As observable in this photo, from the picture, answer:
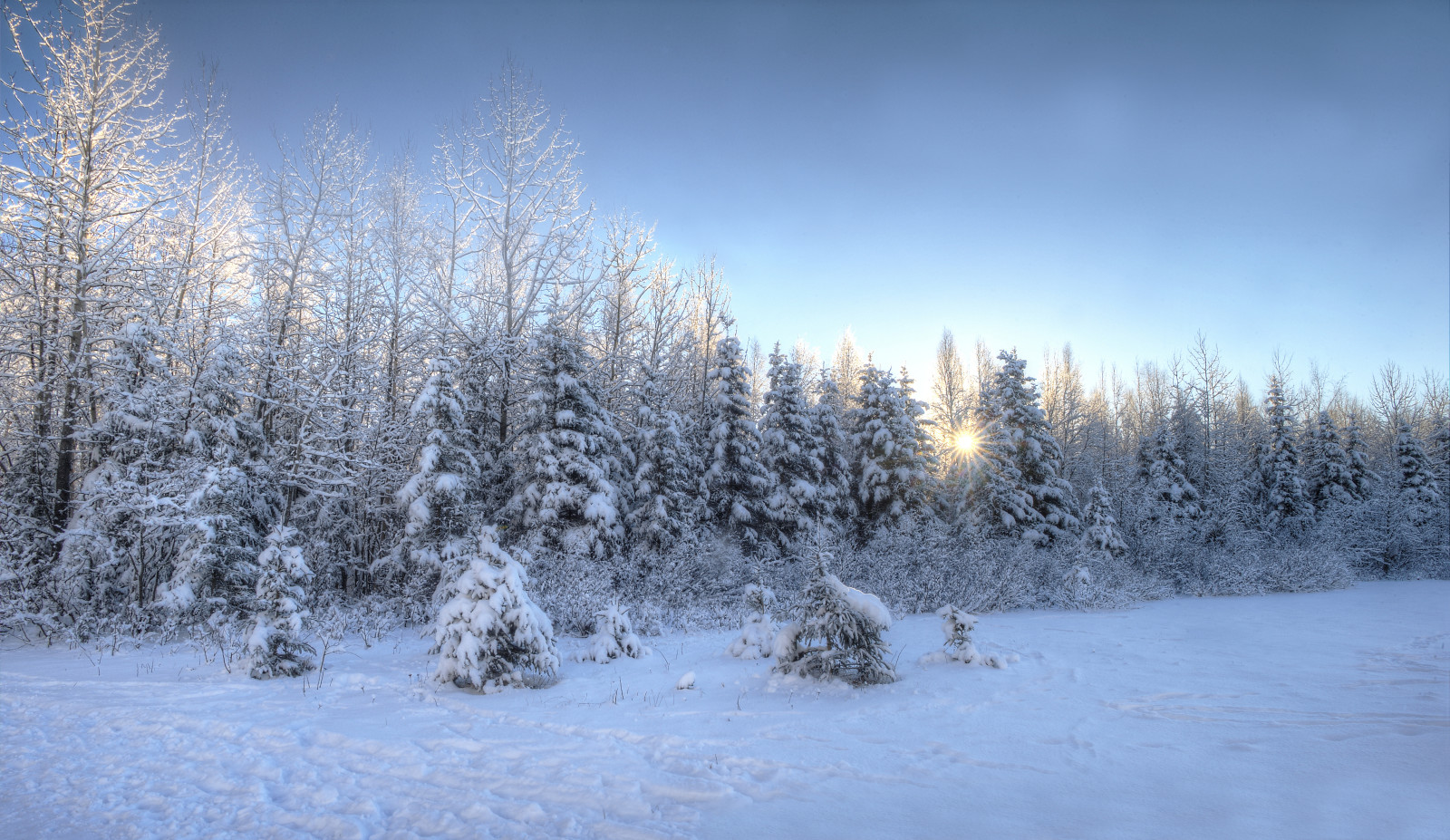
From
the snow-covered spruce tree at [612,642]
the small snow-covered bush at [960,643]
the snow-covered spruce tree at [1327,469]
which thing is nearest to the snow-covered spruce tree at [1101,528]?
the small snow-covered bush at [960,643]

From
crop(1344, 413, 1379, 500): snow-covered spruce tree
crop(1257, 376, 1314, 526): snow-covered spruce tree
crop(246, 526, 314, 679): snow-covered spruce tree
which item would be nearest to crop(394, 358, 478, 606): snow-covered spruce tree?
crop(246, 526, 314, 679): snow-covered spruce tree

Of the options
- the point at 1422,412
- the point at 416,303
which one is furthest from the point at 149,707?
the point at 1422,412

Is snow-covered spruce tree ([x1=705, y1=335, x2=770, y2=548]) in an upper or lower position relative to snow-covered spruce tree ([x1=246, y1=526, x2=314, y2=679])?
upper

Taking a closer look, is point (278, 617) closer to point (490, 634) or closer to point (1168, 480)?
point (490, 634)

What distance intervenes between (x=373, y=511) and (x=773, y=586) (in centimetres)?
1008

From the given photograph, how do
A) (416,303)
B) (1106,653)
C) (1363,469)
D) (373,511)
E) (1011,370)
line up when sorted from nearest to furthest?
1. (1106,653)
2. (373,511)
3. (416,303)
4. (1011,370)
5. (1363,469)

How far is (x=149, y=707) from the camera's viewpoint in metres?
6.38

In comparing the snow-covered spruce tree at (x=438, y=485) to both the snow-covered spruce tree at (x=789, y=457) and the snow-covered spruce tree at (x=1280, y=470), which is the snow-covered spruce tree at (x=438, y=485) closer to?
the snow-covered spruce tree at (x=789, y=457)

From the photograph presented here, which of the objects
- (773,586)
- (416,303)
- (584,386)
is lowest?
(773,586)

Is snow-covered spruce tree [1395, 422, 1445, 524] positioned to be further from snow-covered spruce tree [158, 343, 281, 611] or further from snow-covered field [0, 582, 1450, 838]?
snow-covered spruce tree [158, 343, 281, 611]

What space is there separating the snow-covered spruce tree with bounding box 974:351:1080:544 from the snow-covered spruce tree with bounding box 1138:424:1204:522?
516 cm

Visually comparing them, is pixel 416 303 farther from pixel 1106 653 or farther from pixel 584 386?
pixel 1106 653

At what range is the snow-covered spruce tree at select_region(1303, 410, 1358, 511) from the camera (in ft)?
95.9

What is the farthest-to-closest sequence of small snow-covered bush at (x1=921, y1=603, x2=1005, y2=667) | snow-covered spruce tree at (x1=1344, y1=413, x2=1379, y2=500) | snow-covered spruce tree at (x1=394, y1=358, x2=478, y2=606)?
snow-covered spruce tree at (x1=1344, y1=413, x2=1379, y2=500), snow-covered spruce tree at (x1=394, y1=358, x2=478, y2=606), small snow-covered bush at (x1=921, y1=603, x2=1005, y2=667)
